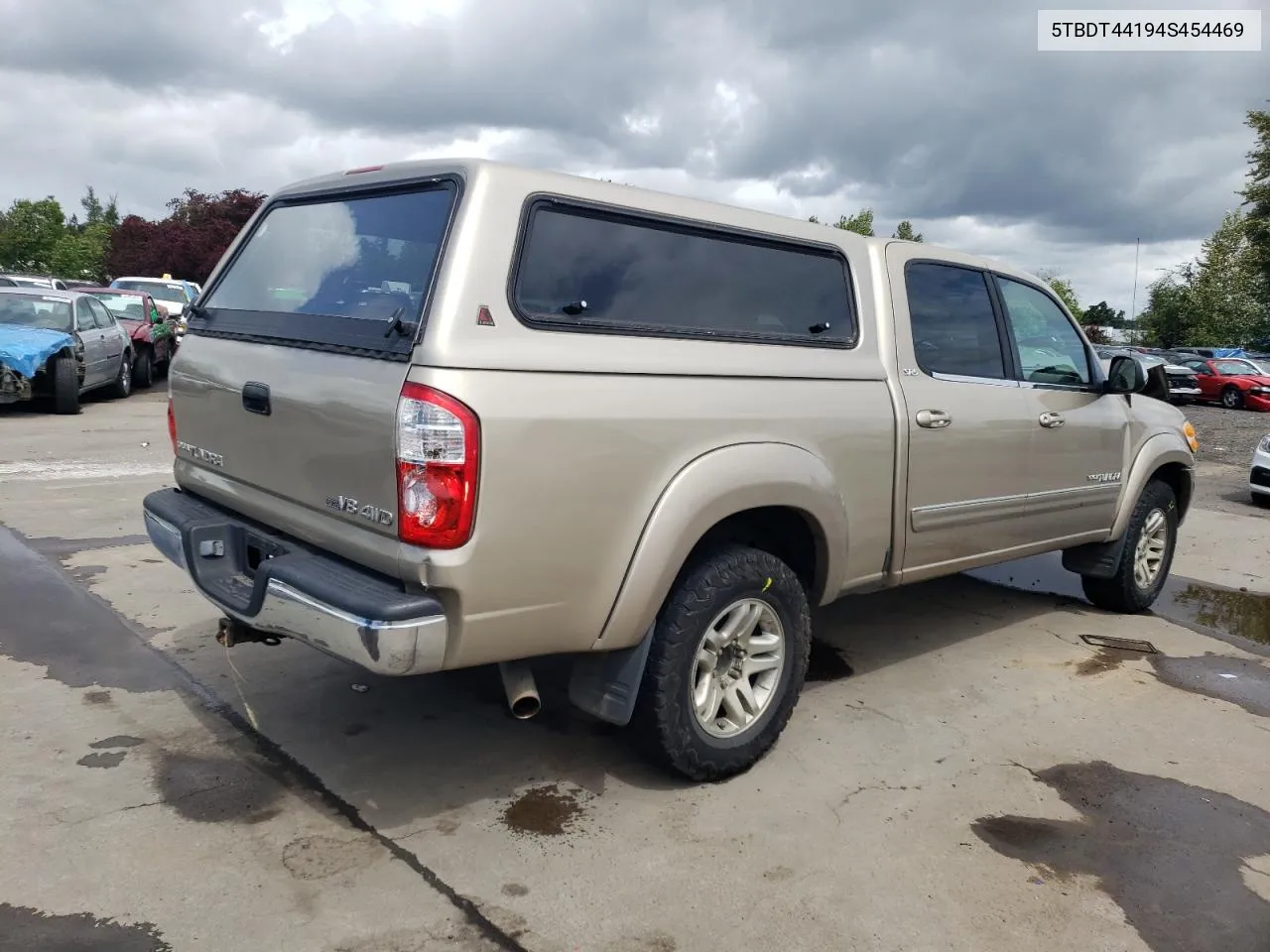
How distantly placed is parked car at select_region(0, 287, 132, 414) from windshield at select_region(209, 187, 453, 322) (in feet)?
30.7

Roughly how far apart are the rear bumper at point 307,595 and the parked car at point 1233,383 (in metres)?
28.5

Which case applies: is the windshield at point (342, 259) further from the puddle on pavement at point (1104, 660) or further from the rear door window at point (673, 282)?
the puddle on pavement at point (1104, 660)

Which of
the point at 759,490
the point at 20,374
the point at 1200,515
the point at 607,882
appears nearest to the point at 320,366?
the point at 759,490

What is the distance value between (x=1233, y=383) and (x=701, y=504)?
28.2 meters

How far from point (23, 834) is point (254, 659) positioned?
5.04 ft

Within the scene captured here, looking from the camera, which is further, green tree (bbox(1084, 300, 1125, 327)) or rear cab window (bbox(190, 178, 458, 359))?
green tree (bbox(1084, 300, 1125, 327))

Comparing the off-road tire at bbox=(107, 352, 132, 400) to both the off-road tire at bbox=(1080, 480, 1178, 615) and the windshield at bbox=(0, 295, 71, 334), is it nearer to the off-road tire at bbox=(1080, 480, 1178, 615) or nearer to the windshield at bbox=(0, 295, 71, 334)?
the windshield at bbox=(0, 295, 71, 334)

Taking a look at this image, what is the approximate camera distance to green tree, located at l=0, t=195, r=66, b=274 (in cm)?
5091

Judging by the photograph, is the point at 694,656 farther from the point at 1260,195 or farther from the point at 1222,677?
the point at 1260,195

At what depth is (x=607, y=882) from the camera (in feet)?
9.66

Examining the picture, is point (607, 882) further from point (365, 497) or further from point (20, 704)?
point (20, 704)

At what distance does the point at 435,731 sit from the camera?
392cm

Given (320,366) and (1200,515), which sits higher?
(320,366)

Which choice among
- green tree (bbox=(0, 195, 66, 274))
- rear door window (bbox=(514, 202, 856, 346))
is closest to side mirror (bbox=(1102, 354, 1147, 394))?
rear door window (bbox=(514, 202, 856, 346))
